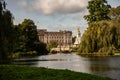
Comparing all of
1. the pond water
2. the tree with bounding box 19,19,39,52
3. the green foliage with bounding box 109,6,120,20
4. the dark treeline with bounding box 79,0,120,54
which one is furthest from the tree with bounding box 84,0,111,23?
the pond water

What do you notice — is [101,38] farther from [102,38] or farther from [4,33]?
[4,33]

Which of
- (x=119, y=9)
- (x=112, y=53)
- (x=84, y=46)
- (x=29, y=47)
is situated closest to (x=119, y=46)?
(x=112, y=53)

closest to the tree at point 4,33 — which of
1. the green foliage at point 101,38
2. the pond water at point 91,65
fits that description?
the pond water at point 91,65

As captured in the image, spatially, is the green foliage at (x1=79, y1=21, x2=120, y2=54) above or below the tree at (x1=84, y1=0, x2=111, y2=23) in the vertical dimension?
below

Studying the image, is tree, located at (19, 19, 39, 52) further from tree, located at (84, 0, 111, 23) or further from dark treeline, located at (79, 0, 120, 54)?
dark treeline, located at (79, 0, 120, 54)

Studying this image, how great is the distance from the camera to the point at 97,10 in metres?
80.5

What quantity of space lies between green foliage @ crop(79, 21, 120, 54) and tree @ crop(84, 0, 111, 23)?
2206 cm

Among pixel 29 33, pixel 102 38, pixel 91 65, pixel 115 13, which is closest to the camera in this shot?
pixel 91 65

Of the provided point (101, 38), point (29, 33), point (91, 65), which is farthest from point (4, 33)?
point (29, 33)

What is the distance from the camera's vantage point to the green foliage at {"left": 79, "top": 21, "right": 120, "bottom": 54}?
5465cm

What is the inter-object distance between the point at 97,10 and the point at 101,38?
2655 cm

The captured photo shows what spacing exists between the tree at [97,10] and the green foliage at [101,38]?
22.1 m

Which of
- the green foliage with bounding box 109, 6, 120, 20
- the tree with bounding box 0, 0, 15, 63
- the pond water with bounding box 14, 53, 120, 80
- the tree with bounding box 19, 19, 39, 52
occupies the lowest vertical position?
the pond water with bounding box 14, 53, 120, 80

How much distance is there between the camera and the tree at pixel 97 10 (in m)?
79.7
